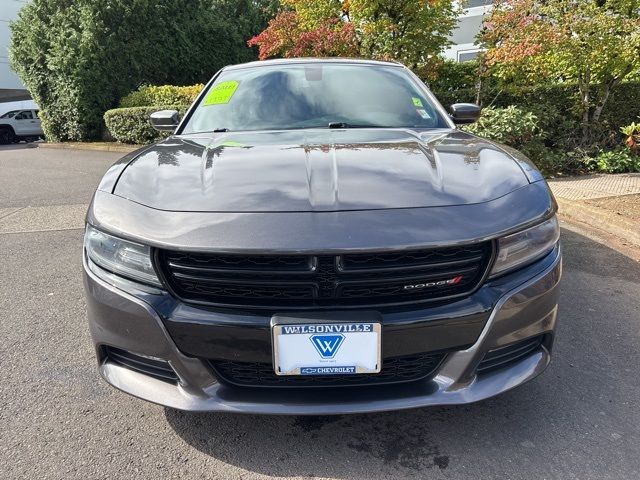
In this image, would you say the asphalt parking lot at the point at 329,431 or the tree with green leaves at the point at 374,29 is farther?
the tree with green leaves at the point at 374,29

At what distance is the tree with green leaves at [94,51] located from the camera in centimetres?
1532

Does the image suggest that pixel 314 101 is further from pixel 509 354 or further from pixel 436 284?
pixel 509 354

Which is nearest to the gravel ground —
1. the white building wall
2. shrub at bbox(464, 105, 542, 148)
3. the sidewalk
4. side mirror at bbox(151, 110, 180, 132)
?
the sidewalk

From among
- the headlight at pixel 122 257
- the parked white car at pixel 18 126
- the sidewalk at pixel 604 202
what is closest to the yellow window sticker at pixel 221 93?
the headlight at pixel 122 257

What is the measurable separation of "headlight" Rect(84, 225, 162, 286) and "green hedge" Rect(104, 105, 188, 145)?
12.1 meters

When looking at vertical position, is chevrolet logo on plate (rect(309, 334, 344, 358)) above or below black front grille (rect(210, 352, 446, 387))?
above

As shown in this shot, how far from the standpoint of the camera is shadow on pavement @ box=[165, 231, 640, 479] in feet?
5.97

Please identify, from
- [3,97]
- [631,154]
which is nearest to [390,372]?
[631,154]

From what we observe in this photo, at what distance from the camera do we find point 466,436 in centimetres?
197

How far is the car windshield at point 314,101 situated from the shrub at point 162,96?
1084 cm

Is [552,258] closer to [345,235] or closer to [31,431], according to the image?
[345,235]

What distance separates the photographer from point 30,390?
2.34m

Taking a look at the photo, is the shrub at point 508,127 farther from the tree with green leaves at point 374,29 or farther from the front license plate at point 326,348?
the front license plate at point 326,348

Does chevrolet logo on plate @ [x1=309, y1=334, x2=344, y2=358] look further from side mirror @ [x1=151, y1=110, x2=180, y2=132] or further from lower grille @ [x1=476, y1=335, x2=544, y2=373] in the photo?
side mirror @ [x1=151, y1=110, x2=180, y2=132]
